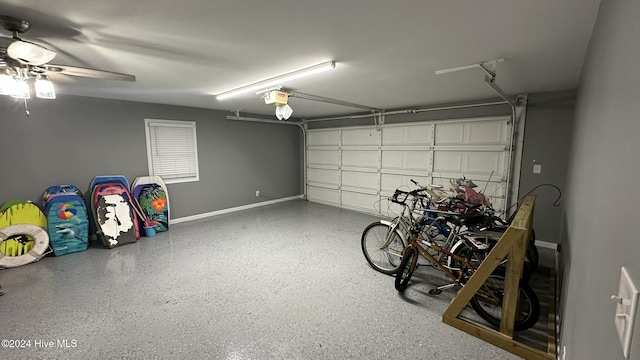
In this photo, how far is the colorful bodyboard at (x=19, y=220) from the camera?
309 centimetres

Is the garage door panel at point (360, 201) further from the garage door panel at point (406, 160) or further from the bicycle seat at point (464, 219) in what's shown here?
the bicycle seat at point (464, 219)

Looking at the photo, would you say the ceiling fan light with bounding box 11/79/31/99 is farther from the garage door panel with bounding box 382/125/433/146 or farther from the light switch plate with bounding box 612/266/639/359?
the garage door panel with bounding box 382/125/433/146

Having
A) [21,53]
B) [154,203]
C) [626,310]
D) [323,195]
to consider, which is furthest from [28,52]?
[323,195]

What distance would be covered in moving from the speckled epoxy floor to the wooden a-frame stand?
Result: 0.08m

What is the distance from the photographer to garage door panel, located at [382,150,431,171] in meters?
4.74

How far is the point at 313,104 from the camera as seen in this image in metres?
→ 4.62

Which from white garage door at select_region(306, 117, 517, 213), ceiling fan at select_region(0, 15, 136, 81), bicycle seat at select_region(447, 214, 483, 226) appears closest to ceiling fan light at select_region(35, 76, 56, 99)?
ceiling fan at select_region(0, 15, 136, 81)

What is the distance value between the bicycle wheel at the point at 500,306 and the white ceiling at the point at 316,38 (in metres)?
1.89

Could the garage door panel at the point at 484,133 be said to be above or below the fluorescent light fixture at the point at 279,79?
below

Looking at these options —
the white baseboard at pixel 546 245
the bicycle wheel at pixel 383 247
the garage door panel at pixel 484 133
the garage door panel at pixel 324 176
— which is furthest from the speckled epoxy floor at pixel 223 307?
the garage door panel at pixel 324 176

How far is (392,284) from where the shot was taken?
2.71m

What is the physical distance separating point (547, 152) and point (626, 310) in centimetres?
408

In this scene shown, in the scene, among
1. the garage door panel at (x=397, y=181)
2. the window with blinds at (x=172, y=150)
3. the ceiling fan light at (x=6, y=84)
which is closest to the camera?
the ceiling fan light at (x=6, y=84)

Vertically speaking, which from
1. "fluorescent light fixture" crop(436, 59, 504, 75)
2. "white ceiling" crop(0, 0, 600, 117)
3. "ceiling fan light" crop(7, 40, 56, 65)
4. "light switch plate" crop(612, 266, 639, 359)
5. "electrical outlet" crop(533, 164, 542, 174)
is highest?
"white ceiling" crop(0, 0, 600, 117)
